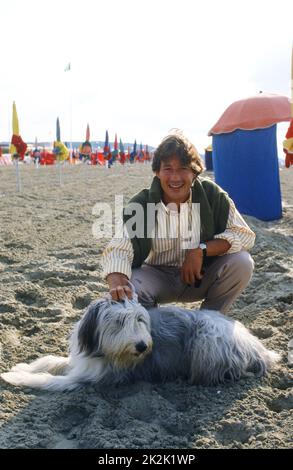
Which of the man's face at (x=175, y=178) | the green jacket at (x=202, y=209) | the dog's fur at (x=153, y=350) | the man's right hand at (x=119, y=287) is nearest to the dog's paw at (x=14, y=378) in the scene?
the dog's fur at (x=153, y=350)

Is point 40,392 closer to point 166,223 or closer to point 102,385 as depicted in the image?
point 102,385

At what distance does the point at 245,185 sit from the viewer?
8500 millimetres

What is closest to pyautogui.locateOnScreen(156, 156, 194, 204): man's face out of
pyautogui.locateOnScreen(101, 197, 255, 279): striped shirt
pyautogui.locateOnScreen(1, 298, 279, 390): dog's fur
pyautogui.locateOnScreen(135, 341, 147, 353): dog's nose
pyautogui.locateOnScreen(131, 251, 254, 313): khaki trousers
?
pyautogui.locateOnScreen(101, 197, 255, 279): striped shirt

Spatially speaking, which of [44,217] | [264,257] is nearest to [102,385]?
[264,257]

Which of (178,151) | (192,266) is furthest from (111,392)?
(178,151)

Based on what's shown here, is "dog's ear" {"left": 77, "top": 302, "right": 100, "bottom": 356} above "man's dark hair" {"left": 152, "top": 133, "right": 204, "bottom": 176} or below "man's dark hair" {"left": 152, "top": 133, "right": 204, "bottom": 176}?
below

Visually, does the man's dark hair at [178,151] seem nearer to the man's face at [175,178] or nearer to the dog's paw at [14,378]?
the man's face at [175,178]

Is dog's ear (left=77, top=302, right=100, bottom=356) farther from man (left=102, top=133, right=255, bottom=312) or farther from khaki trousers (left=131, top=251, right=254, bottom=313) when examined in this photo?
khaki trousers (left=131, top=251, right=254, bottom=313)

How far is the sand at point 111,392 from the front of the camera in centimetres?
236

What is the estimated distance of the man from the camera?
3158 mm

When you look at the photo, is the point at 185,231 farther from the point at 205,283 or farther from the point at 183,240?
the point at 205,283

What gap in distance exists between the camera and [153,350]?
281 centimetres

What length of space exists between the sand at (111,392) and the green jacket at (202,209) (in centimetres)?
80

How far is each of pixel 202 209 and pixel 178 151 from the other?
41cm
